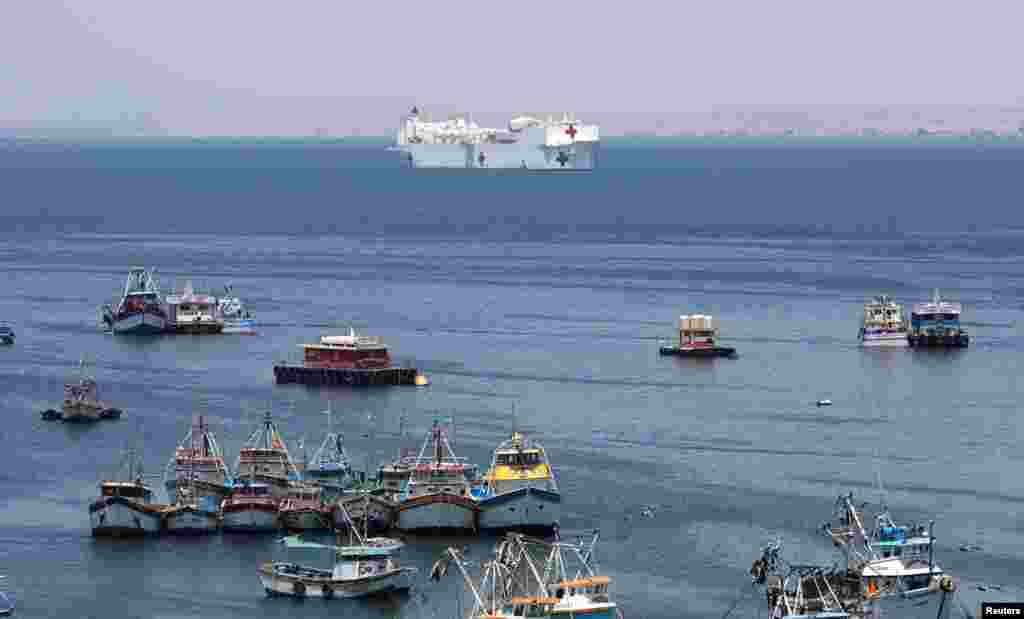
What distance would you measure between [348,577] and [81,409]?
30477mm

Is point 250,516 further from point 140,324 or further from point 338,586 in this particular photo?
point 140,324

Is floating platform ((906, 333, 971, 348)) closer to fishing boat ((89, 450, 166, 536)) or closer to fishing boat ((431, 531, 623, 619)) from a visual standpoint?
fishing boat ((89, 450, 166, 536))

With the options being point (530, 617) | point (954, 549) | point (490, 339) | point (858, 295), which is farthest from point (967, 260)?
point (530, 617)

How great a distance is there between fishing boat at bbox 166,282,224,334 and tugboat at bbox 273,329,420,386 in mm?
19381

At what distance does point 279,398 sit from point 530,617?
42425mm

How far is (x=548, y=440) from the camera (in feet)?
273

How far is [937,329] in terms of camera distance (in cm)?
11150

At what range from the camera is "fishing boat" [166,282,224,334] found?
391 ft

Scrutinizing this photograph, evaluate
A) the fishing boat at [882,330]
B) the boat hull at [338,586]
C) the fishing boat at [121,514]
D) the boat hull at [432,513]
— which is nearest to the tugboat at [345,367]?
the fishing boat at [882,330]

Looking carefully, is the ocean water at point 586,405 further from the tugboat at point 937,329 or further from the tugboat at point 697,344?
the tugboat at point 937,329

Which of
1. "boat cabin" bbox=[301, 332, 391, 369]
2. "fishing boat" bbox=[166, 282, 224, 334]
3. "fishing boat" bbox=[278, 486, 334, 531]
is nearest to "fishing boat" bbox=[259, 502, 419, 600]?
"fishing boat" bbox=[278, 486, 334, 531]

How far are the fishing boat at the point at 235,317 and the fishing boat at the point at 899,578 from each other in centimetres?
6370

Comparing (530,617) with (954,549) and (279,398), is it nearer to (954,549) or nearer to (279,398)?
(954,549)

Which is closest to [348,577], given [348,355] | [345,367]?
[345,367]
